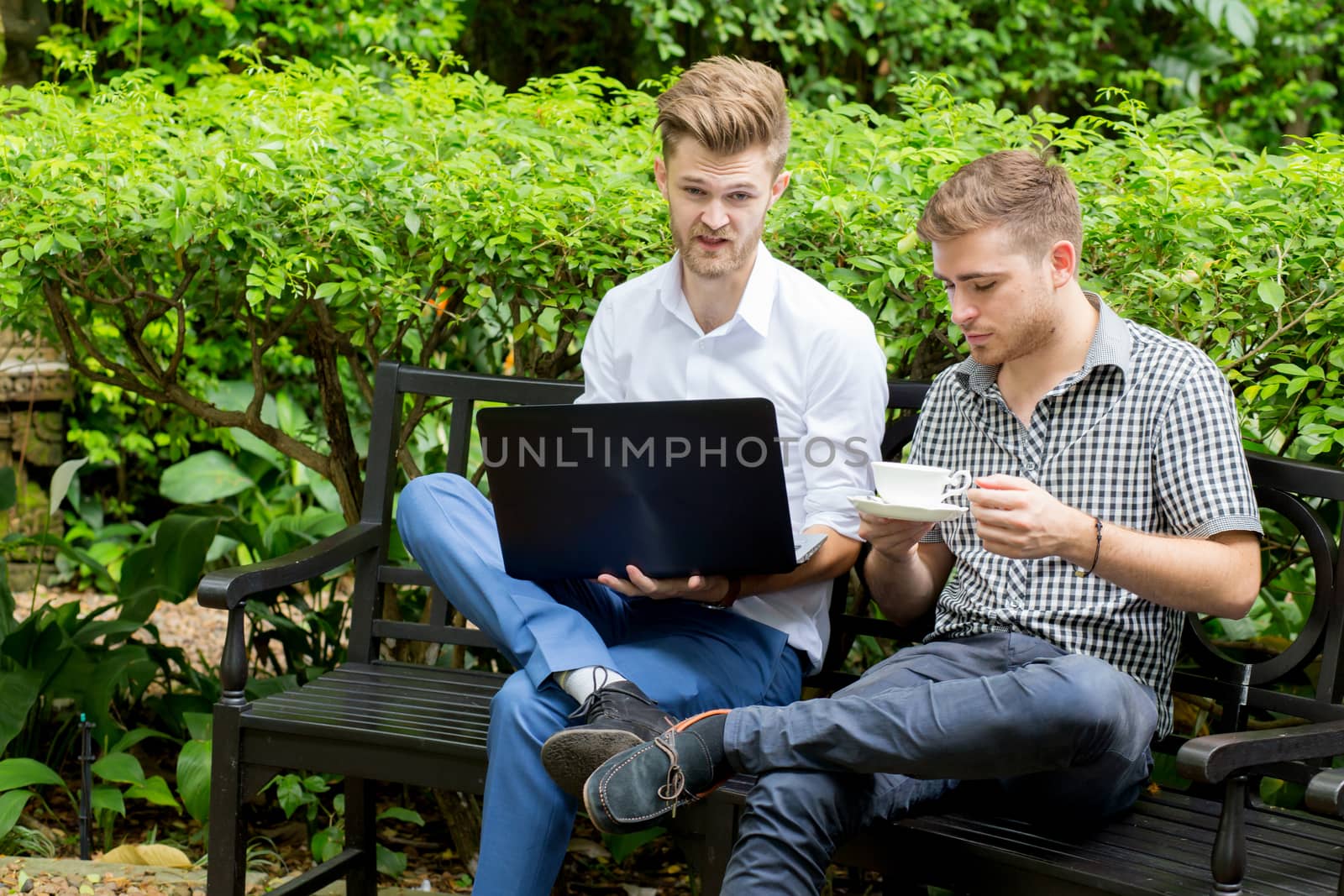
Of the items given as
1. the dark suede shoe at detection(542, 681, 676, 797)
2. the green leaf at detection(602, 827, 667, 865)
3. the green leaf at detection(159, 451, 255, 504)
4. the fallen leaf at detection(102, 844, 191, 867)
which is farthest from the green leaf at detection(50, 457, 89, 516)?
the dark suede shoe at detection(542, 681, 676, 797)

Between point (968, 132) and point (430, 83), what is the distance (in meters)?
1.38

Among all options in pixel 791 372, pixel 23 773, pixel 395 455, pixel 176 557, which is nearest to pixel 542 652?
pixel 791 372

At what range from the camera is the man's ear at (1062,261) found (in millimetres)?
2391

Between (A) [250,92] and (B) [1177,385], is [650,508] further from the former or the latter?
(A) [250,92]

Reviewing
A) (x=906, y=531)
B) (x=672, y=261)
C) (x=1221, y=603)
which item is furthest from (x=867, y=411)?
(x=1221, y=603)

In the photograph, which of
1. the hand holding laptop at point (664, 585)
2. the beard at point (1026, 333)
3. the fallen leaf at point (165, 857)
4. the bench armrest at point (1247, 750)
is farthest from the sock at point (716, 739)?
the fallen leaf at point (165, 857)

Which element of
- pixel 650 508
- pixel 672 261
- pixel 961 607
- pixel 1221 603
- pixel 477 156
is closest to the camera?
pixel 1221 603

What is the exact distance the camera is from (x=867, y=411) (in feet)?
8.66

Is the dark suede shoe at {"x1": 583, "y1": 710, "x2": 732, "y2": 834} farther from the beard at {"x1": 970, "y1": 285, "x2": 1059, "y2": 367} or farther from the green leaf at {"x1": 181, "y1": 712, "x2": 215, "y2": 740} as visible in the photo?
the green leaf at {"x1": 181, "y1": 712, "x2": 215, "y2": 740}

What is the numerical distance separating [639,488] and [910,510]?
48 centimetres

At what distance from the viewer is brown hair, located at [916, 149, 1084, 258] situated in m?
2.35

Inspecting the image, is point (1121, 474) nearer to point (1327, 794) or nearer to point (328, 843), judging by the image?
point (1327, 794)

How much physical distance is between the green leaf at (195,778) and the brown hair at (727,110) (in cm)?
180

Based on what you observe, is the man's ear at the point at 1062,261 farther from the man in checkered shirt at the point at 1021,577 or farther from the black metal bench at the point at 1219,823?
the black metal bench at the point at 1219,823
